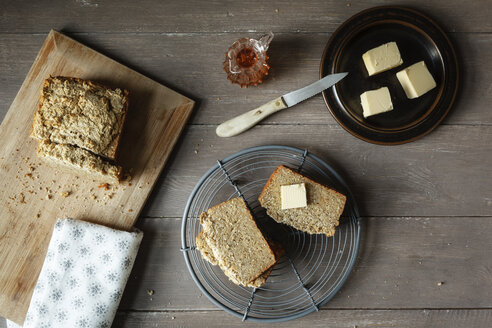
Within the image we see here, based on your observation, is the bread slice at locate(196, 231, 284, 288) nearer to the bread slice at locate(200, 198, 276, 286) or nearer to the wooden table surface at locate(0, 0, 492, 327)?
the bread slice at locate(200, 198, 276, 286)

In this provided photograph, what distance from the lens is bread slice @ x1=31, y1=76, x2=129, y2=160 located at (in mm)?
1660

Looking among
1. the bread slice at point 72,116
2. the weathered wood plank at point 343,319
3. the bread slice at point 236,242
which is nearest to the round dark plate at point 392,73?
the bread slice at point 236,242


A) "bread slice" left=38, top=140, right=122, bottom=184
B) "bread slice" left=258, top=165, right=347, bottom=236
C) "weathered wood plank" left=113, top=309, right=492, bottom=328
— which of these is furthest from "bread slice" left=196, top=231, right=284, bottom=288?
"bread slice" left=38, top=140, right=122, bottom=184

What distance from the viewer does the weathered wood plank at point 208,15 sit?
1.87 meters

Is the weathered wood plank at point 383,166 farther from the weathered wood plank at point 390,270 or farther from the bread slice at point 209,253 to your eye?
the bread slice at point 209,253

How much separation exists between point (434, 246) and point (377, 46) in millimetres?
1056

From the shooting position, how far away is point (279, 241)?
1.88m

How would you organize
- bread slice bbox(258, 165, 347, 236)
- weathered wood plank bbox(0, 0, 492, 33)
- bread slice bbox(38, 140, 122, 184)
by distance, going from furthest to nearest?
1. weathered wood plank bbox(0, 0, 492, 33)
2. bread slice bbox(258, 165, 347, 236)
3. bread slice bbox(38, 140, 122, 184)

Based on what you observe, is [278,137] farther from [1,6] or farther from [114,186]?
[1,6]

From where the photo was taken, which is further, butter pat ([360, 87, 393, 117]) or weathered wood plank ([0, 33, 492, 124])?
weathered wood plank ([0, 33, 492, 124])

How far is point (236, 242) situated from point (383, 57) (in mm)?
1124

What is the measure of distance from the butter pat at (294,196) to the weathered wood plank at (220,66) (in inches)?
14.1

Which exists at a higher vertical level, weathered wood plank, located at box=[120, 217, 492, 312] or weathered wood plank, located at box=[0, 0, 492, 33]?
weathered wood plank, located at box=[0, 0, 492, 33]

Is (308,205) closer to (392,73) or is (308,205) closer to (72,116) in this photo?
(392,73)
